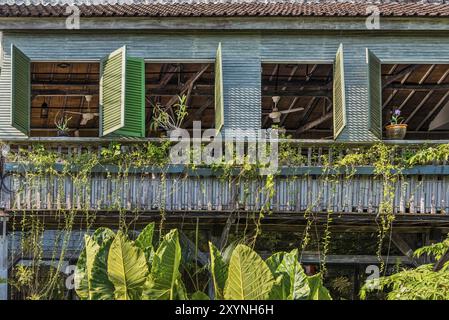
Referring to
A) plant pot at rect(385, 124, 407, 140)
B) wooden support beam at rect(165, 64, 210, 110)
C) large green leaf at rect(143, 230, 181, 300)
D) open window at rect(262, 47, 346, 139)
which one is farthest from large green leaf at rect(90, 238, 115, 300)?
plant pot at rect(385, 124, 407, 140)

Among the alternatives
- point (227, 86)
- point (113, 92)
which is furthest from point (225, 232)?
point (113, 92)

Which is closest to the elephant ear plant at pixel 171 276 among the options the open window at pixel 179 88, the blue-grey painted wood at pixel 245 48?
the blue-grey painted wood at pixel 245 48

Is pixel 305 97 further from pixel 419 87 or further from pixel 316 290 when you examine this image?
pixel 316 290

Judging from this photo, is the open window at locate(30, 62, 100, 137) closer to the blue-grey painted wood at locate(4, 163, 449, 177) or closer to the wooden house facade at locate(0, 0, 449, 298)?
the wooden house facade at locate(0, 0, 449, 298)

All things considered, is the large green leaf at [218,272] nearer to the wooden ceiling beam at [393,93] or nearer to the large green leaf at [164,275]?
the large green leaf at [164,275]

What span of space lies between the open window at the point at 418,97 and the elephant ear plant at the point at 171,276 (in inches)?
198

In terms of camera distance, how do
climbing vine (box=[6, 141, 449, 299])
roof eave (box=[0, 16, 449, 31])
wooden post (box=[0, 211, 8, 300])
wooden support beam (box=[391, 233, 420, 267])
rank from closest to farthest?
climbing vine (box=[6, 141, 449, 299]) < wooden post (box=[0, 211, 8, 300]) < roof eave (box=[0, 16, 449, 31]) < wooden support beam (box=[391, 233, 420, 267])

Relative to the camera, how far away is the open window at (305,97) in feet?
61.0

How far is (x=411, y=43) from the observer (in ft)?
61.7

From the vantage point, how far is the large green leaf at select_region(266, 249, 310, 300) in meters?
15.0

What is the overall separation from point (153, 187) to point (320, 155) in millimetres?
2588

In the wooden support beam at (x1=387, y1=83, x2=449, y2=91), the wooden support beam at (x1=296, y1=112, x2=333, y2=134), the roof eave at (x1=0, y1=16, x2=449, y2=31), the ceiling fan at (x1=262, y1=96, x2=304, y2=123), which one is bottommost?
the wooden support beam at (x1=296, y1=112, x2=333, y2=134)

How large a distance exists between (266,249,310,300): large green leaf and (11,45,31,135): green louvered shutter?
4893mm

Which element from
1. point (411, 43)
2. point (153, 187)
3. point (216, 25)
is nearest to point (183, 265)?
point (153, 187)
